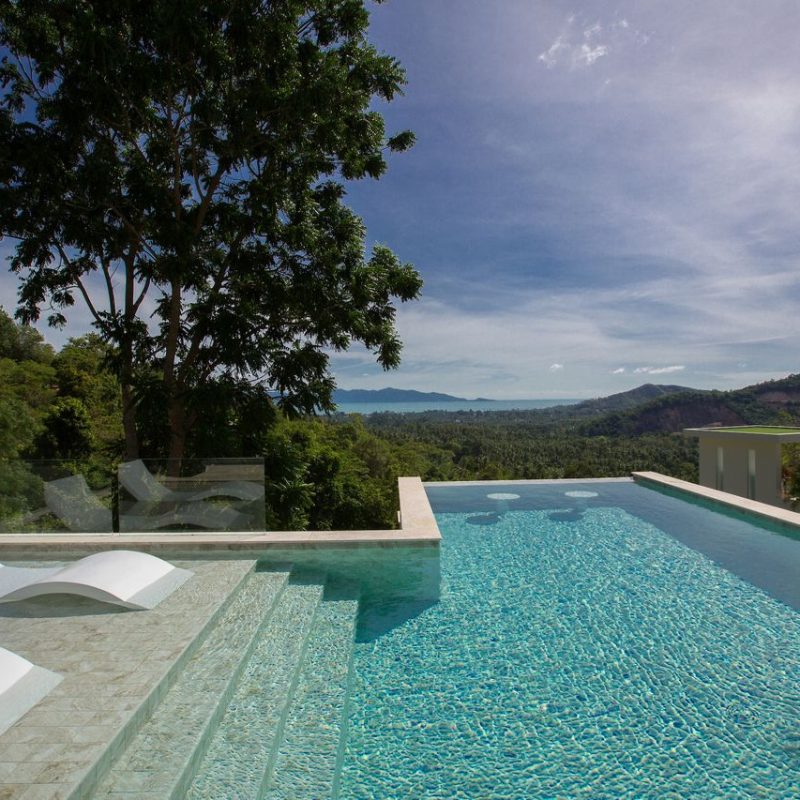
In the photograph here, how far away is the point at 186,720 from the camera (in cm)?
279

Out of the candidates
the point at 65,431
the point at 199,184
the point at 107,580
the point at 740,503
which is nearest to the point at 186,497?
the point at 107,580

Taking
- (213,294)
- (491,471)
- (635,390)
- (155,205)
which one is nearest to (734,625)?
(213,294)

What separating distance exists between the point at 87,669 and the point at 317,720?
137 cm

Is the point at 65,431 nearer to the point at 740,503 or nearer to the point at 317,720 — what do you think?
the point at 317,720

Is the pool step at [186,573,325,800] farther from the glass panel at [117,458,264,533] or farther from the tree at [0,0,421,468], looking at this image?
the tree at [0,0,421,468]

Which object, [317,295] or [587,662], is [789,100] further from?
[587,662]

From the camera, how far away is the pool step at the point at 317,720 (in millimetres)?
2691

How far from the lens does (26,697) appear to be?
2678 mm

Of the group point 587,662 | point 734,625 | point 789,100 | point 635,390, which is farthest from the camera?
point 635,390

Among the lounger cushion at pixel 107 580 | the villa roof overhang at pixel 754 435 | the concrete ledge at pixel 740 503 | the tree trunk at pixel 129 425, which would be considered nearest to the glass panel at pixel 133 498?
the lounger cushion at pixel 107 580

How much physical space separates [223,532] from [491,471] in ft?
132

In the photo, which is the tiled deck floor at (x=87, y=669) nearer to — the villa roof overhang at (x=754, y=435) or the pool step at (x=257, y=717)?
the pool step at (x=257, y=717)

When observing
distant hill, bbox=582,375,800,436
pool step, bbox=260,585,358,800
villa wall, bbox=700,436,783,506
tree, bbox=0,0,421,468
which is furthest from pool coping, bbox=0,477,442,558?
distant hill, bbox=582,375,800,436

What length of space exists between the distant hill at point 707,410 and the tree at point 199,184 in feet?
147
